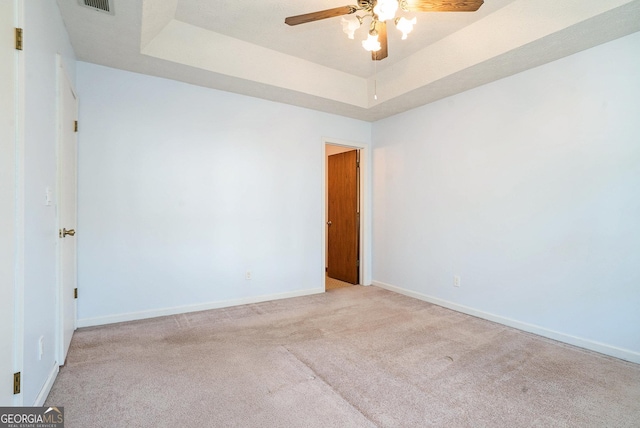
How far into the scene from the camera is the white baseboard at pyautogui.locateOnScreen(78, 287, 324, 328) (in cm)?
294

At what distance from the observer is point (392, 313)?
3.44 m

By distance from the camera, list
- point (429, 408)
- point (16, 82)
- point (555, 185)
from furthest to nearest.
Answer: point (555, 185) → point (429, 408) → point (16, 82)

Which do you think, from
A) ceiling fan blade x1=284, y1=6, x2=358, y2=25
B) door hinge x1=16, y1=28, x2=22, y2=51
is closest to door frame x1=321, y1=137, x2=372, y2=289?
ceiling fan blade x1=284, y1=6, x2=358, y2=25

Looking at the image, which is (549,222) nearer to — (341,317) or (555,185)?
(555,185)

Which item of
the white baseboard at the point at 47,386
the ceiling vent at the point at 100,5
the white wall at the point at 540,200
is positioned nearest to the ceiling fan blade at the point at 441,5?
the white wall at the point at 540,200

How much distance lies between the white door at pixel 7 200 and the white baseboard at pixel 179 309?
179 cm

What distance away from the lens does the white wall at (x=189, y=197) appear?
116 inches

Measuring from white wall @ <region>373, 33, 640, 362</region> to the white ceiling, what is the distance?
26 centimetres

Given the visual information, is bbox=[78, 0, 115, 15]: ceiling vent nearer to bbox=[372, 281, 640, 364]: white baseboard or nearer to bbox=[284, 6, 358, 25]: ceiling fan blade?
bbox=[284, 6, 358, 25]: ceiling fan blade

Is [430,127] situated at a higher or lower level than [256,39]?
lower

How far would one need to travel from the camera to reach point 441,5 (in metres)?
1.86

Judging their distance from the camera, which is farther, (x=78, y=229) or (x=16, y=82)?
(x=78, y=229)

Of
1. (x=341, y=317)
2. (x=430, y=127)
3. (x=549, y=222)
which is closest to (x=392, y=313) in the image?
(x=341, y=317)

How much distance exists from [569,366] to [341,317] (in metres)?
1.93
